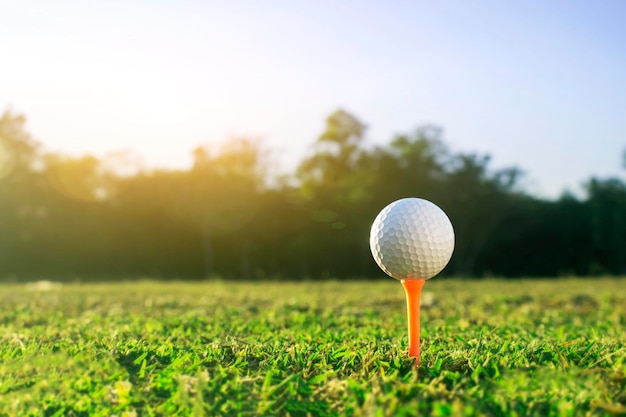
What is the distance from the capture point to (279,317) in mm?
5496

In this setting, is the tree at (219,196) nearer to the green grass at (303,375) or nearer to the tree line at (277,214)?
the tree line at (277,214)

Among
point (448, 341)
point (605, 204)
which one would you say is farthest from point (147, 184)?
point (448, 341)

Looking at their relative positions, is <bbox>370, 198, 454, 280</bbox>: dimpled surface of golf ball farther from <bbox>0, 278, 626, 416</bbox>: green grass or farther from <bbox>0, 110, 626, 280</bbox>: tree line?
<bbox>0, 110, 626, 280</bbox>: tree line

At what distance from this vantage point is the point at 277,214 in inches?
925

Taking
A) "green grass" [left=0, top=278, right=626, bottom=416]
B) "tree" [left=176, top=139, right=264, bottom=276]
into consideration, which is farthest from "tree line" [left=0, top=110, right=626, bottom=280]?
"green grass" [left=0, top=278, right=626, bottom=416]

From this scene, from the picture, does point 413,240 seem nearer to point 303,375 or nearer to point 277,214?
point 303,375

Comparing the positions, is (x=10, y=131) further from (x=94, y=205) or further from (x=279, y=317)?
(x=279, y=317)

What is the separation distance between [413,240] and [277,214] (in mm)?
20612

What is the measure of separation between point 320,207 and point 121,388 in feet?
67.0

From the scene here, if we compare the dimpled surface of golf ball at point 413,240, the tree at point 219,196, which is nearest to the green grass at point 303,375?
the dimpled surface of golf ball at point 413,240

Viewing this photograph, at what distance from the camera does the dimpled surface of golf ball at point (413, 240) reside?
2949 mm

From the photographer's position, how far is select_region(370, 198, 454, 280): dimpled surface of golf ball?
2.95 m

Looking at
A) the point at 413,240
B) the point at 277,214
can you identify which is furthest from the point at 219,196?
the point at 413,240

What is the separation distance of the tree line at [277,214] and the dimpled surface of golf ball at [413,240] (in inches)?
748
